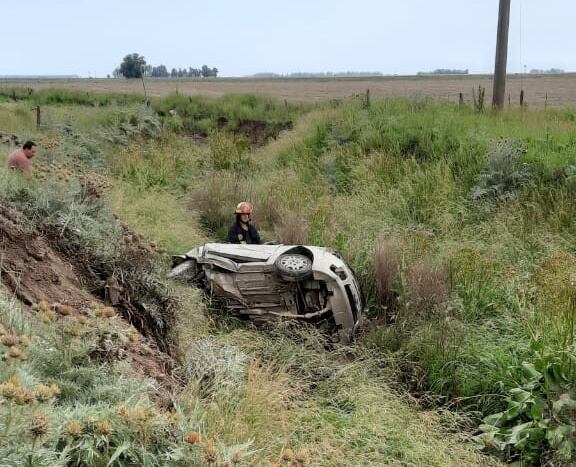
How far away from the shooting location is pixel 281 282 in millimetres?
5965

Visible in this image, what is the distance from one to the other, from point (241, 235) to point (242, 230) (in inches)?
3.3

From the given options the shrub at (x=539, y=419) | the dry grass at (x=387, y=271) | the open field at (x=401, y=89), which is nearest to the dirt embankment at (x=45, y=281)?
the shrub at (x=539, y=419)

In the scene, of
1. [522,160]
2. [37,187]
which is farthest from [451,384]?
[522,160]

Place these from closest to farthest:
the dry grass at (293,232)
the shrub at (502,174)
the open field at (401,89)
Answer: the dry grass at (293,232) < the shrub at (502,174) < the open field at (401,89)

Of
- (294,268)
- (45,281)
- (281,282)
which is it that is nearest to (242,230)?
(281,282)

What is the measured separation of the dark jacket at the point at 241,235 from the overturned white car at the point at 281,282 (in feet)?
2.74

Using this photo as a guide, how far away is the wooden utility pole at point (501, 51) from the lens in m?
12.8

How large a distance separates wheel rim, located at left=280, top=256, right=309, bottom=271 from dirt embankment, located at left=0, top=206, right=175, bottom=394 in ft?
6.15

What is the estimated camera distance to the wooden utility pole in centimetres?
1279

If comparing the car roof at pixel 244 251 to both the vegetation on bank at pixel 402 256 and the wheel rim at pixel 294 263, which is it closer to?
the wheel rim at pixel 294 263

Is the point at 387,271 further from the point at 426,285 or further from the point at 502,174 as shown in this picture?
the point at 502,174

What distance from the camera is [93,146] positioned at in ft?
44.8

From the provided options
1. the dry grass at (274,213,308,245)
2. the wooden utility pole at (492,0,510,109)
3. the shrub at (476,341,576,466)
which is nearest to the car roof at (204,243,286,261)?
the dry grass at (274,213,308,245)

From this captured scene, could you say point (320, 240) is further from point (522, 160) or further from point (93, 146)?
point (93, 146)
